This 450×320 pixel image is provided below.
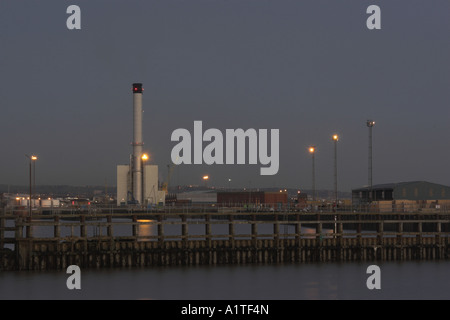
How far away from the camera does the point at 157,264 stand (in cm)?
6266

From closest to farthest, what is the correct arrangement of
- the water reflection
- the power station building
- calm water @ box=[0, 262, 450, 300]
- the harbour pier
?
calm water @ box=[0, 262, 450, 300]
the harbour pier
the water reflection
the power station building

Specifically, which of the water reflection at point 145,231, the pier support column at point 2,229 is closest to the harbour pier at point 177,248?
the pier support column at point 2,229

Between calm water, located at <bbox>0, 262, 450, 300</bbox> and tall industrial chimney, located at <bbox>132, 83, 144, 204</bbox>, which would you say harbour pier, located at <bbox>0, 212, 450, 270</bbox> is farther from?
tall industrial chimney, located at <bbox>132, 83, 144, 204</bbox>

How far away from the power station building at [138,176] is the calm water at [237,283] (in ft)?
231

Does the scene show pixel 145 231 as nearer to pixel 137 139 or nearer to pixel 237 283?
pixel 137 139

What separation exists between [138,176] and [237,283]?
252ft

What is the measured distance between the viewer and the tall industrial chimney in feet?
437

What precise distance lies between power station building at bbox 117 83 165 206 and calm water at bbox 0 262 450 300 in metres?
70.5

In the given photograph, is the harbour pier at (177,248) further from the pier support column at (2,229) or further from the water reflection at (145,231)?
the water reflection at (145,231)

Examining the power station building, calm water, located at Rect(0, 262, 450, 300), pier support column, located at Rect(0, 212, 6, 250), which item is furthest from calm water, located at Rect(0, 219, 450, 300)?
the power station building
